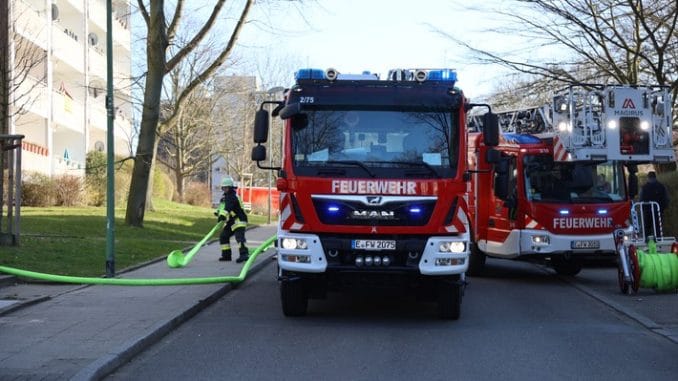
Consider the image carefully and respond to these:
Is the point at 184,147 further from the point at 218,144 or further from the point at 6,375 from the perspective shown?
the point at 6,375

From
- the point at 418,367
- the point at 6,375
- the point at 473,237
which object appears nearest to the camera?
the point at 6,375

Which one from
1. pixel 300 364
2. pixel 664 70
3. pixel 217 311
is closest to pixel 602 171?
pixel 217 311

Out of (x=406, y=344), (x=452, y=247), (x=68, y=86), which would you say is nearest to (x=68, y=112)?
(x=68, y=86)

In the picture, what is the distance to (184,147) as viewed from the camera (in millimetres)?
50625

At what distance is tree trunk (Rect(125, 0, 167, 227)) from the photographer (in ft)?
75.7

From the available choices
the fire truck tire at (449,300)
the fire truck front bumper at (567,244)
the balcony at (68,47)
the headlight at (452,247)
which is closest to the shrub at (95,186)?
the balcony at (68,47)

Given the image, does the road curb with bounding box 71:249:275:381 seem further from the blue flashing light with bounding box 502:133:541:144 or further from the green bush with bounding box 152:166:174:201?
the green bush with bounding box 152:166:174:201

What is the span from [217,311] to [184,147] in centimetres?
4098

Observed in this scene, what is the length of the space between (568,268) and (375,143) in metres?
8.02

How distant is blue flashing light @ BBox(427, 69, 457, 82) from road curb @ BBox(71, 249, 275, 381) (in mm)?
4298

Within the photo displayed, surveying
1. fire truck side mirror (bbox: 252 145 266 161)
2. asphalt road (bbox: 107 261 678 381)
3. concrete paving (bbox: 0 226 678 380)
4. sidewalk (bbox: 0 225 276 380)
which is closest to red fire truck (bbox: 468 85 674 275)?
concrete paving (bbox: 0 226 678 380)

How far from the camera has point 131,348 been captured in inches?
296

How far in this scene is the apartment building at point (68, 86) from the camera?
32812 millimetres

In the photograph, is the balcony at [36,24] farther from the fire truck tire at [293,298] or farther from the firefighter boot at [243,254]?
the fire truck tire at [293,298]
